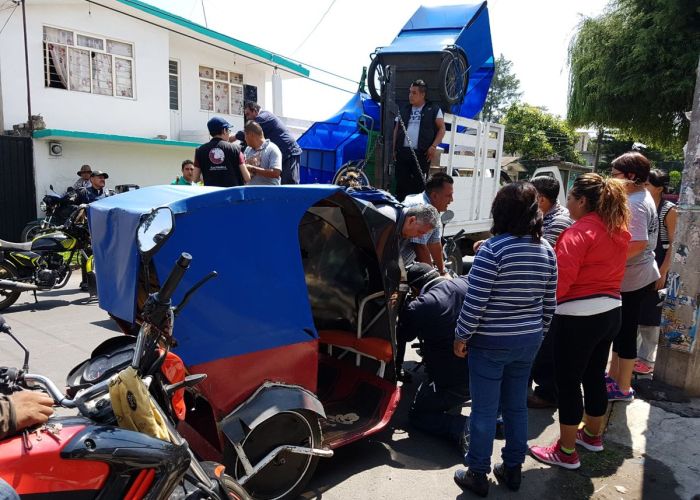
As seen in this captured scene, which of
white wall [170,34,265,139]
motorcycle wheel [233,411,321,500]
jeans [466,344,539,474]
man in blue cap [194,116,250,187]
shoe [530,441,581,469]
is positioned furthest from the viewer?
white wall [170,34,265,139]

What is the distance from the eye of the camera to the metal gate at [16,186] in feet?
36.9

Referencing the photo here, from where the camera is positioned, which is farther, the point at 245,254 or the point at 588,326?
the point at 588,326

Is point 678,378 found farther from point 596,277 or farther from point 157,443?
point 157,443

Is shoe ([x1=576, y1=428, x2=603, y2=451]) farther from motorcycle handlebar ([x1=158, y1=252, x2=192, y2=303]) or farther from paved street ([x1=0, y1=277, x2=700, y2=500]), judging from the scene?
motorcycle handlebar ([x1=158, y1=252, x2=192, y2=303])

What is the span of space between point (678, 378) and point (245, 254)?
391 centimetres

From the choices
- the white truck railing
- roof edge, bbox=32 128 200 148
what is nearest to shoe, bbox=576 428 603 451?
the white truck railing

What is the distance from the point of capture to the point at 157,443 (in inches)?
70.3

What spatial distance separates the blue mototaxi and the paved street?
269 millimetres

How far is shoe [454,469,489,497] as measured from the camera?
123 inches

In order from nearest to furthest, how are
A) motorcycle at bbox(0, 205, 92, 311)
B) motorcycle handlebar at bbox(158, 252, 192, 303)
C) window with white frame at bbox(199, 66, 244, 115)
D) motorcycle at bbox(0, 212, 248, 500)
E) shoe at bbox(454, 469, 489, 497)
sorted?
motorcycle at bbox(0, 212, 248, 500)
motorcycle handlebar at bbox(158, 252, 192, 303)
shoe at bbox(454, 469, 489, 497)
motorcycle at bbox(0, 205, 92, 311)
window with white frame at bbox(199, 66, 244, 115)

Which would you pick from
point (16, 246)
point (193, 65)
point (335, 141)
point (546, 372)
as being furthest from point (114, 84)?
point (546, 372)

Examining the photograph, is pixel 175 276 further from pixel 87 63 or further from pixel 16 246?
pixel 87 63

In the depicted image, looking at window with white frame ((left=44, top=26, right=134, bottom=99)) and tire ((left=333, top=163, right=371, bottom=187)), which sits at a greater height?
window with white frame ((left=44, top=26, right=134, bottom=99))

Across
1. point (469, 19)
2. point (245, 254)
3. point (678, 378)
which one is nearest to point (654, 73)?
point (469, 19)
